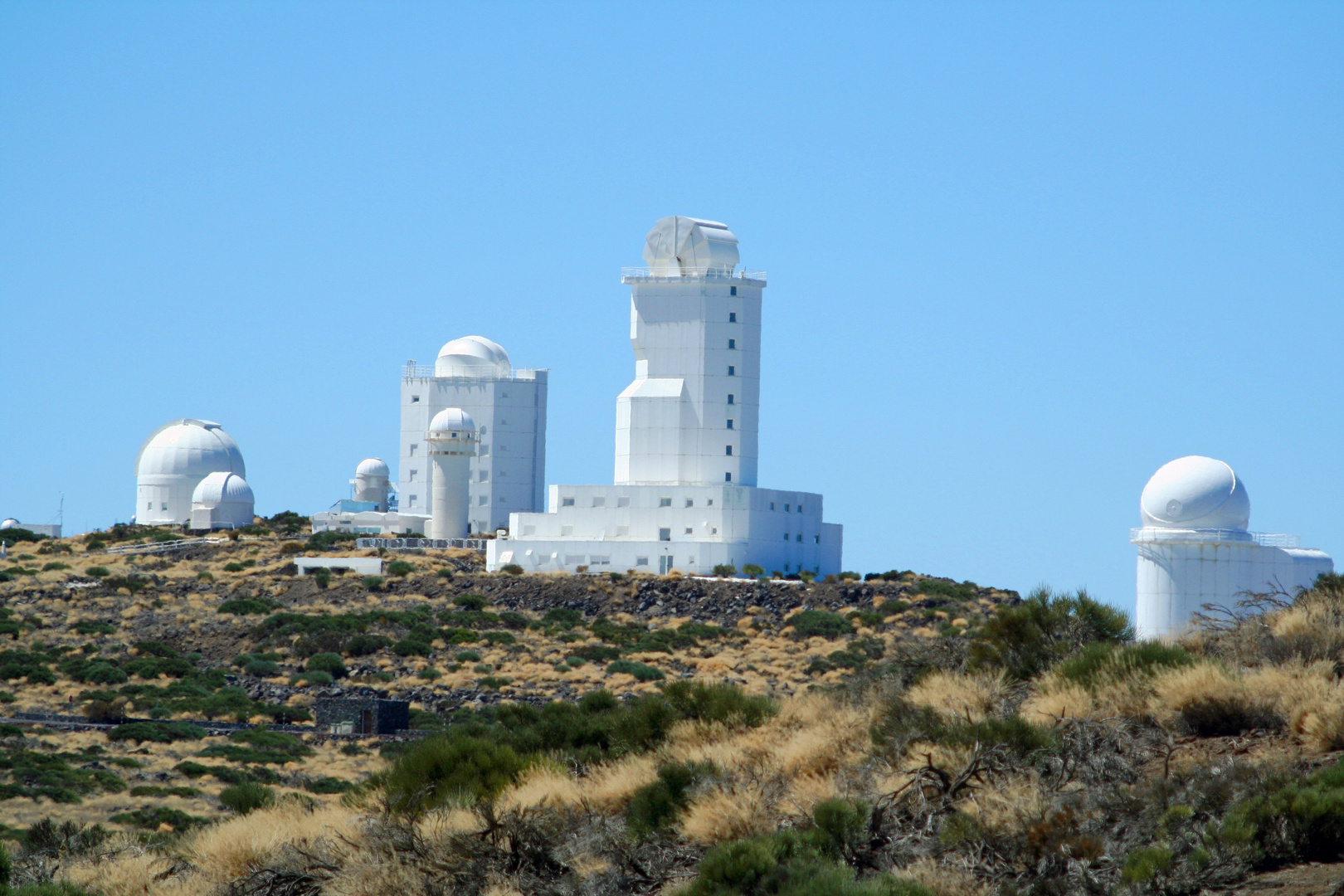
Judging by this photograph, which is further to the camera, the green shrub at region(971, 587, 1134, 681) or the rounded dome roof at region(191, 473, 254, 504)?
the rounded dome roof at region(191, 473, 254, 504)

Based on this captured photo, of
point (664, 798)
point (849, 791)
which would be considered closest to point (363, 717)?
point (664, 798)

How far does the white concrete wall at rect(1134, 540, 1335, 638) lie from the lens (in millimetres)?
40844

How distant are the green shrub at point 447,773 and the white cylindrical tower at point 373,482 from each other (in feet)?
190

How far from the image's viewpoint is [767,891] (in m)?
10.1

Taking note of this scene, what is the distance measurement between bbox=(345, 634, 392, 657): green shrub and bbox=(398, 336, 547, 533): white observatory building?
25.4m

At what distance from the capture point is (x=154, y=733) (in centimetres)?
2969

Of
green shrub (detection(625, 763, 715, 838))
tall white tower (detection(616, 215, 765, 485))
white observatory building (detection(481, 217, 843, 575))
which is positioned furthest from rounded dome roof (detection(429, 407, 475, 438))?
green shrub (detection(625, 763, 715, 838))

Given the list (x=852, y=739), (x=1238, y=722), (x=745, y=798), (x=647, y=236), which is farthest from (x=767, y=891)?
(x=647, y=236)

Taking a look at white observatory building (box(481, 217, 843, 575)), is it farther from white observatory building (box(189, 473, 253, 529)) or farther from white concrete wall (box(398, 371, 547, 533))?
white observatory building (box(189, 473, 253, 529))

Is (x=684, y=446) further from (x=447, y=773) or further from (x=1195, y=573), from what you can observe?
(x=447, y=773)

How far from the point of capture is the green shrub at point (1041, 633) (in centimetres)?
1504

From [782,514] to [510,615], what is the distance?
1254cm

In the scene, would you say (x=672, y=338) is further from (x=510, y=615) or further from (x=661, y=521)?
(x=510, y=615)

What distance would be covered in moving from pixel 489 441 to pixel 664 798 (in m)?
56.3
